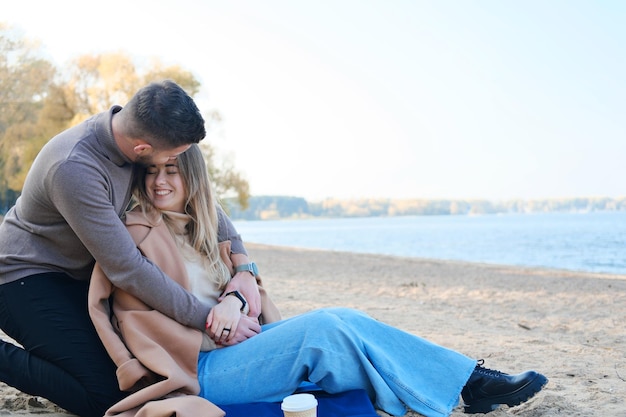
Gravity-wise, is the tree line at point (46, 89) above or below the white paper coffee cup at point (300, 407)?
above

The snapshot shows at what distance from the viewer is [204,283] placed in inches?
126

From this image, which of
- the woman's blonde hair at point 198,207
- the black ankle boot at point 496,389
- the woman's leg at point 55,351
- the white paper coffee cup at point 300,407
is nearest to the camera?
the white paper coffee cup at point 300,407

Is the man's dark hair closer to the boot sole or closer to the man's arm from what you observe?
the man's arm

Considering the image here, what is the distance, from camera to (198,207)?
3.21 meters

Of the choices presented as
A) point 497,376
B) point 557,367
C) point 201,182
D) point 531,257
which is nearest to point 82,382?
point 201,182

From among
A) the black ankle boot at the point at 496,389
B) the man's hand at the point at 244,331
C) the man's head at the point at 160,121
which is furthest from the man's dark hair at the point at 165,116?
the black ankle boot at the point at 496,389

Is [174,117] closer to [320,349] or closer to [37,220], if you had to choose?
[37,220]

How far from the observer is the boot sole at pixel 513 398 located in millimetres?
3031

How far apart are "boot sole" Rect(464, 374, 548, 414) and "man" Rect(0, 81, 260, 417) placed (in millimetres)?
1238

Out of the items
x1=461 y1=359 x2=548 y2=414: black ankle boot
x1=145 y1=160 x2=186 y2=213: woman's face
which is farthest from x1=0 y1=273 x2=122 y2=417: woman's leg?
x1=461 y1=359 x2=548 y2=414: black ankle boot

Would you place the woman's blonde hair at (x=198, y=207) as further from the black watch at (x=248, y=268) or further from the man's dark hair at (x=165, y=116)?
the man's dark hair at (x=165, y=116)

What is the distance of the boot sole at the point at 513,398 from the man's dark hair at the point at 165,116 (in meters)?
1.95

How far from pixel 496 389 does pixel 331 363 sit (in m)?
0.87

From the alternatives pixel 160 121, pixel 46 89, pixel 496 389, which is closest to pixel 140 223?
pixel 160 121
